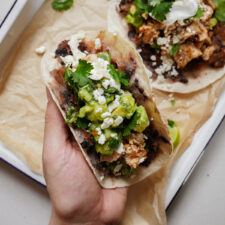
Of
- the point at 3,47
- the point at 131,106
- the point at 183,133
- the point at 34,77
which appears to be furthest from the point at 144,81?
the point at 3,47

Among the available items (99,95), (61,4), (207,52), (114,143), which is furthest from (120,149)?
(61,4)

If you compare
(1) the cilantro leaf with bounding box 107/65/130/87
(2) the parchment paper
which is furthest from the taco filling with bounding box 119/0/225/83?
(1) the cilantro leaf with bounding box 107/65/130/87

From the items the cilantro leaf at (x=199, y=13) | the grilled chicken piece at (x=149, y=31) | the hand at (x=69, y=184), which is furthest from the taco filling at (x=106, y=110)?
the cilantro leaf at (x=199, y=13)

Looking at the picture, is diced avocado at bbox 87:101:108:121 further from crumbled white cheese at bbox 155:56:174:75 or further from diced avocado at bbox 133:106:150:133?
crumbled white cheese at bbox 155:56:174:75

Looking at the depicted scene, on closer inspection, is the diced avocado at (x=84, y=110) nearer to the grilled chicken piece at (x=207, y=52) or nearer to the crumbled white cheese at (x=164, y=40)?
the crumbled white cheese at (x=164, y=40)

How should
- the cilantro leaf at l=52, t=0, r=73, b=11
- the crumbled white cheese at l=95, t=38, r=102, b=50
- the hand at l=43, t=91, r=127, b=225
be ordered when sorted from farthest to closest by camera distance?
the cilantro leaf at l=52, t=0, r=73, b=11
the crumbled white cheese at l=95, t=38, r=102, b=50
the hand at l=43, t=91, r=127, b=225

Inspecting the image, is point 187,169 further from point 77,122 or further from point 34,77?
point 34,77

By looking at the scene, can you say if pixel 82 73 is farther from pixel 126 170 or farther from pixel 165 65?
pixel 165 65
